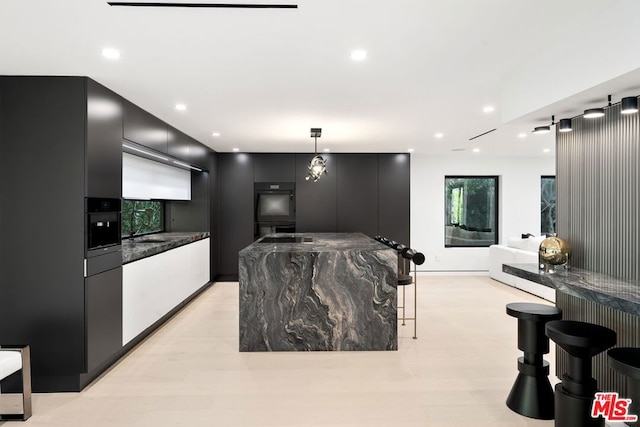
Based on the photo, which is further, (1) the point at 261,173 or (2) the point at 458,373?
→ (1) the point at 261,173

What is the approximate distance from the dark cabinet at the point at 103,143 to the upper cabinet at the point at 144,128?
0.17 metres

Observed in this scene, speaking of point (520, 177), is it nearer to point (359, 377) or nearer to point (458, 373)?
point (458, 373)

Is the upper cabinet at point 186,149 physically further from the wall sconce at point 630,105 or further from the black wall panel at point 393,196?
the wall sconce at point 630,105

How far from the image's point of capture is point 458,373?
3.31 m

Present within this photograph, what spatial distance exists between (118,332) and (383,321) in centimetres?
237

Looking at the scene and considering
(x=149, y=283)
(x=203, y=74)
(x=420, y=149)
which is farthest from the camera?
(x=420, y=149)

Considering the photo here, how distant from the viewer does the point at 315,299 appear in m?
3.84

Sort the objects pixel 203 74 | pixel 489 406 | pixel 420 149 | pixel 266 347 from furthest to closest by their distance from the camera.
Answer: pixel 420 149
pixel 266 347
pixel 203 74
pixel 489 406

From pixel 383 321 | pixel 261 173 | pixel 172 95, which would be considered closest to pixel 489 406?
pixel 383 321

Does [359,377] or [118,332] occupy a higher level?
[118,332]

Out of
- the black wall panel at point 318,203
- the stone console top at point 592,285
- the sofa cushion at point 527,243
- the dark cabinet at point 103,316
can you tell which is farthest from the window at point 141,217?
the sofa cushion at point 527,243

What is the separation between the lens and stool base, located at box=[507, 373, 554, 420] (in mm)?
2604

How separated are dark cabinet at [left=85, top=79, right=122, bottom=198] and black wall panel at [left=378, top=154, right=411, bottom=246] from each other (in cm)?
487

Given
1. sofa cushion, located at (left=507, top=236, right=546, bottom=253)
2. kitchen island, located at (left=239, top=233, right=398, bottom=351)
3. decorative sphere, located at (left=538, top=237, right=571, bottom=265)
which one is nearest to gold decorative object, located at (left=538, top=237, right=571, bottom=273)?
decorative sphere, located at (left=538, top=237, right=571, bottom=265)
